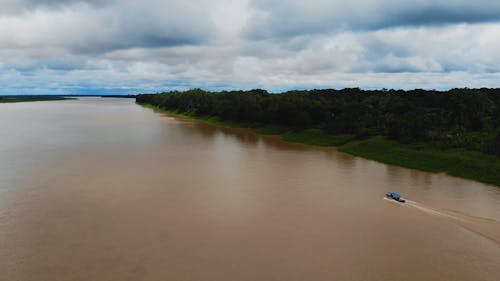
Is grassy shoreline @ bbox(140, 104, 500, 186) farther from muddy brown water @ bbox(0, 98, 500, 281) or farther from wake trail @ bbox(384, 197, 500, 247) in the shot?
wake trail @ bbox(384, 197, 500, 247)

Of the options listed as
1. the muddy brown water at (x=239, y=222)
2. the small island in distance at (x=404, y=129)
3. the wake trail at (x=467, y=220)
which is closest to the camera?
the muddy brown water at (x=239, y=222)

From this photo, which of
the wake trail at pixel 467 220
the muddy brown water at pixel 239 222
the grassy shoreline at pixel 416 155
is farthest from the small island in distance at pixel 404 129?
the wake trail at pixel 467 220

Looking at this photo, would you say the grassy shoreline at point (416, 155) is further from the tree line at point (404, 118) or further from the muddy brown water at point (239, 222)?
the muddy brown water at point (239, 222)

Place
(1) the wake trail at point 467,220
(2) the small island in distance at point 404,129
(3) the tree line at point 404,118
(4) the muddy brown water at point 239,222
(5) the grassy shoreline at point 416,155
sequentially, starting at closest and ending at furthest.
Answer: (4) the muddy brown water at point 239,222
(1) the wake trail at point 467,220
(5) the grassy shoreline at point 416,155
(2) the small island in distance at point 404,129
(3) the tree line at point 404,118

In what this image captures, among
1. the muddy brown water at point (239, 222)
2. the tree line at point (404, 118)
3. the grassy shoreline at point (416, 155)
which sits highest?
the tree line at point (404, 118)

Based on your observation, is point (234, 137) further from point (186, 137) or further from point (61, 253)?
point (61, 253)

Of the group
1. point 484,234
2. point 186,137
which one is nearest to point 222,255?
point 484,234
